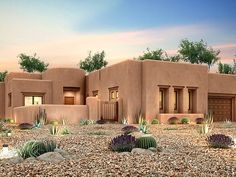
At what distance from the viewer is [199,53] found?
56906 mm

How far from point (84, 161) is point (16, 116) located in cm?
2485

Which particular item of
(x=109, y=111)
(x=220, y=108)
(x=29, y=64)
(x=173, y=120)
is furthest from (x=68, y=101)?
(x=29, y=64)

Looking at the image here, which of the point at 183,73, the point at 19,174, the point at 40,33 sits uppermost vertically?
the point at 40,33

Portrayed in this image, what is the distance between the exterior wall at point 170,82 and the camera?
28156 millimetres

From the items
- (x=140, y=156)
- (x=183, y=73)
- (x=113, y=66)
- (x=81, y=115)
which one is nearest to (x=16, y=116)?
(x=81, y=115)

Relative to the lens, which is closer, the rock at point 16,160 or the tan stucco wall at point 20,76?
the rock at point 16,160

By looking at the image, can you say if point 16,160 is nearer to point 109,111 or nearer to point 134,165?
point 134,165

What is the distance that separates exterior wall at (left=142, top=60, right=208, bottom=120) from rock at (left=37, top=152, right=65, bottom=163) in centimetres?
1959

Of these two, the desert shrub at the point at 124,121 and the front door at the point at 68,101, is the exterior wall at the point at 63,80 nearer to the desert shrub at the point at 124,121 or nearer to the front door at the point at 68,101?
the front door at the point at 68,101

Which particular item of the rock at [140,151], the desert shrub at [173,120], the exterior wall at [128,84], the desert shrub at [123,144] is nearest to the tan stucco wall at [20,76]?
the exterior wall at [128,84]

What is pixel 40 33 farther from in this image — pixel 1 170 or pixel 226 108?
pixel 1 170

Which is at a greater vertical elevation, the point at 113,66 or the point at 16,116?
the point at 113,66

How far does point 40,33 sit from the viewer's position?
30.2m

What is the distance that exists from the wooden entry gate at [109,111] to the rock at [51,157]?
1997cm
